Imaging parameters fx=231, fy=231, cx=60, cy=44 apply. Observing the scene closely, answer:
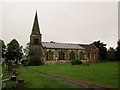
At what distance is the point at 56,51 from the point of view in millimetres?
84750

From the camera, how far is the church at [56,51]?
8181cm

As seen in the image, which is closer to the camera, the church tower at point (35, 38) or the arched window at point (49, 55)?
the church tower at point (35, 38)

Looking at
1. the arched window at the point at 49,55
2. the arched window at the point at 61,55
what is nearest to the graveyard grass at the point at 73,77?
the arched window at the point at 49,55

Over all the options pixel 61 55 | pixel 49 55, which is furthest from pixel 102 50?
pixel 49 55

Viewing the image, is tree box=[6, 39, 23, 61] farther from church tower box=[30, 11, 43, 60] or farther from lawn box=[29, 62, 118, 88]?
lawn box=[29, 62, 118, 88]

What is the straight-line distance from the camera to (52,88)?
18.1 metres

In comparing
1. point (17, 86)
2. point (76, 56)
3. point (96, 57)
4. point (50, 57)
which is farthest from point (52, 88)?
point (96, 57)

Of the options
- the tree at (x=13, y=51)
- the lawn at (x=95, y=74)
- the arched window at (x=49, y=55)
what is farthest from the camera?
the tree at (x=13, y=51)

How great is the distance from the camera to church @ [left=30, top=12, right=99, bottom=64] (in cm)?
8181

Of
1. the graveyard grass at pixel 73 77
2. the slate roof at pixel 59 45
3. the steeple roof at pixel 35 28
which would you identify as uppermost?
the steeple roof at pixel 35 28

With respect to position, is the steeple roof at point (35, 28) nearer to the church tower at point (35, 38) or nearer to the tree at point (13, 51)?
the church tower at point (35, 38)

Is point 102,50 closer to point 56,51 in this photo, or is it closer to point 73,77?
point 56,51

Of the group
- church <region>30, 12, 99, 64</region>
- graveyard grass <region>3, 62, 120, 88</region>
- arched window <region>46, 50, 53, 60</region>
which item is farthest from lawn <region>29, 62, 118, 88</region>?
arched window <region>46, 50, 53, 60</region>

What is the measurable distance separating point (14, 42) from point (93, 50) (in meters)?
32.6
